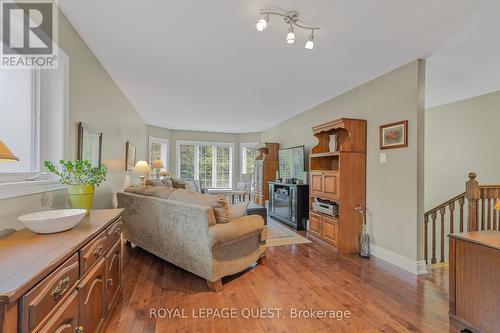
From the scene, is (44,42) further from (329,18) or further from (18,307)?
(329,18)

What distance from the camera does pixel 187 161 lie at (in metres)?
8.18

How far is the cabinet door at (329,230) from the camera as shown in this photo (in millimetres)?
3549

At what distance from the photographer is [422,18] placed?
2.09m

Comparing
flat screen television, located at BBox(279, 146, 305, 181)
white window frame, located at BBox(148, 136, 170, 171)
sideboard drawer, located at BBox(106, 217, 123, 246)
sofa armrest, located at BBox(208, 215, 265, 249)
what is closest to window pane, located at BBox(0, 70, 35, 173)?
sideboard drawer, located at BBox(106, 217, 123, 246)

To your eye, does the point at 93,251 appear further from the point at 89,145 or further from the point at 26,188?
the point at 89,145

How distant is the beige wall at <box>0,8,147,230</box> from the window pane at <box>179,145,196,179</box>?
10.8 feet

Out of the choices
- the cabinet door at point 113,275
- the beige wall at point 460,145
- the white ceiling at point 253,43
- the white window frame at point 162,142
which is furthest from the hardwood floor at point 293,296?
the white window frame at point 162,142

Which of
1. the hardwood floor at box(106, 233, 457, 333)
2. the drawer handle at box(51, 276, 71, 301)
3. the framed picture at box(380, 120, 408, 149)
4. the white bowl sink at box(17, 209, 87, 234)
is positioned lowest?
the hardwood floor at box(106, 233, 457, 333)

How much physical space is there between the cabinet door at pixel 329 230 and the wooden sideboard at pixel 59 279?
2.89m

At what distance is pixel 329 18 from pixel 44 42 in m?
2.35

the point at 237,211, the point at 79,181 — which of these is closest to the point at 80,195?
the point at 79,181

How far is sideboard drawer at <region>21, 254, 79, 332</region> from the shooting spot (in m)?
0.84

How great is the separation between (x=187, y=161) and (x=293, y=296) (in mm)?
6588

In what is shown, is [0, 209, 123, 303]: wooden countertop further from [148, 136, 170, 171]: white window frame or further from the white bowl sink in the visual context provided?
[148, 136, 170, 171]: white window frame
